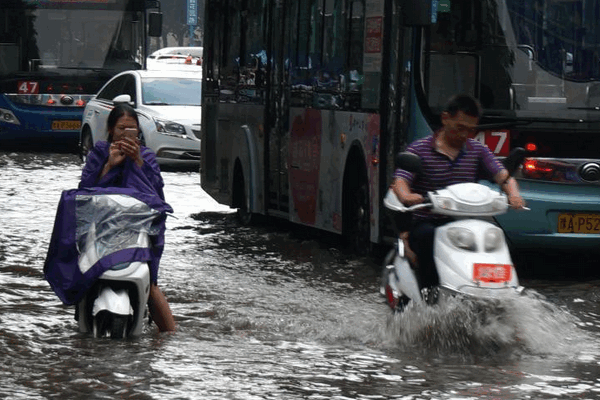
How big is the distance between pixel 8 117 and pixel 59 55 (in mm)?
1408

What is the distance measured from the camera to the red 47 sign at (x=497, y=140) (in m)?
12.5

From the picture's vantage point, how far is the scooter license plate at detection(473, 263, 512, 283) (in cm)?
870

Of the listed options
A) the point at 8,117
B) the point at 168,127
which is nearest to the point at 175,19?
the point at 8,117

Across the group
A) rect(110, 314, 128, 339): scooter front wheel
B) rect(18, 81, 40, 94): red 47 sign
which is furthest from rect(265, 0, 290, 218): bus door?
rect(18, 81, 40, 94): red 47 sign

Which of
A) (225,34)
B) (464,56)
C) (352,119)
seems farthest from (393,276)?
(225,34)

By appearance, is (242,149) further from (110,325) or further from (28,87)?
(28,87)

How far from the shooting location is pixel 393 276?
31.0ft

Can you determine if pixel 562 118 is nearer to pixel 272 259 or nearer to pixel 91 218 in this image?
pixel 272 259

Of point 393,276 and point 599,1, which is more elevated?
point 599,1

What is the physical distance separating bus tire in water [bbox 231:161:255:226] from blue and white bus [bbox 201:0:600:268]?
2247mm

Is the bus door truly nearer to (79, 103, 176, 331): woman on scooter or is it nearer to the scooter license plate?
(79, 103, 176, 331): woman on scooter

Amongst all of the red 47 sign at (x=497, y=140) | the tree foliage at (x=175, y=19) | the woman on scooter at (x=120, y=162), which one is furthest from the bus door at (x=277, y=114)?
the tree foliage at (x=175, y=19)

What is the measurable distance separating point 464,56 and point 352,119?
1672 millimetres

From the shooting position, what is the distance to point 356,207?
46.7 feet
